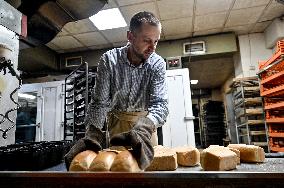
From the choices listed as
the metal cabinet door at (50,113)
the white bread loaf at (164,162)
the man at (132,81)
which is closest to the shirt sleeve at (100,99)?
the man at (132,81)

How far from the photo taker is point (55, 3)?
138 inches

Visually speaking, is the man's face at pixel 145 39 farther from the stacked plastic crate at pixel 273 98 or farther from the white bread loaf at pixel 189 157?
the stacked plastic crate at pixel 273 98

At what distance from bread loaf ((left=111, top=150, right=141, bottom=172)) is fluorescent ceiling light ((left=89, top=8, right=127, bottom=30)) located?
463 centimetres

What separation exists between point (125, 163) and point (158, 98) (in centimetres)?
93

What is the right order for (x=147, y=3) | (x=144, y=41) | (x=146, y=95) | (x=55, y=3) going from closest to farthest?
(x=144, y=41), (x=146, y=95), (x=55, y=3), (x=147, y=3)

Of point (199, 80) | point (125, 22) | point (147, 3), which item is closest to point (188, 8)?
point (147, 3)

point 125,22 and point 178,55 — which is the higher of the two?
point 125,22

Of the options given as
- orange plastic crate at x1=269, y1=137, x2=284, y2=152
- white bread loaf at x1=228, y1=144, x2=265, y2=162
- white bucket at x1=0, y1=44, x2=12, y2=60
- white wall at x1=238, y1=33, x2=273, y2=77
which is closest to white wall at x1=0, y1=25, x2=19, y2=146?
white bucket at x1=0, y1=44, x2=12, y2=60

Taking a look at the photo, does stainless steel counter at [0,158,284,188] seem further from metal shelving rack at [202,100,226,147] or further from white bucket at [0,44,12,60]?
metal shelving rack at [202,100,226,147]

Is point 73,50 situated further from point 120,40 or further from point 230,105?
point 230,105
